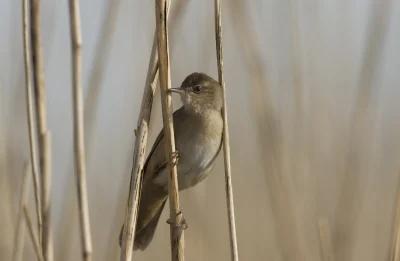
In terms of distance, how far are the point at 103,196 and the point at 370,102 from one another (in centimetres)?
128

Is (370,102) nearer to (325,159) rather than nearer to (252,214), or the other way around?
(325,159)

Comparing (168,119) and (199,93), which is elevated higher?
(199,93)

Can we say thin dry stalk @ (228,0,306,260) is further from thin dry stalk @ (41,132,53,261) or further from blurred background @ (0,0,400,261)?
thin dry stalk @ (41,132,53,261)

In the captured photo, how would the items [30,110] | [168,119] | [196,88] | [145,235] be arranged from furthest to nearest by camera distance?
[196,88] < [145,235] < [168,119] < [30,110]

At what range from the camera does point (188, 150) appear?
7.36 feet

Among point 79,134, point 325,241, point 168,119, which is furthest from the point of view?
point 325,241

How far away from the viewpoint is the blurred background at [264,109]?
1.92 meters

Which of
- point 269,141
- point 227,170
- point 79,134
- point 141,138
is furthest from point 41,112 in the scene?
point 269,141

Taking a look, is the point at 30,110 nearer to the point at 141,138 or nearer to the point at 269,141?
the point at 141,138

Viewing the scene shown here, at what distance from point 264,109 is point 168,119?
1.91 ft

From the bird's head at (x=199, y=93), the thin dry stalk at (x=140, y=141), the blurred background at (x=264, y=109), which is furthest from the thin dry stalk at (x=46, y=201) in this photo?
the bird's head at (x=199, y=93)

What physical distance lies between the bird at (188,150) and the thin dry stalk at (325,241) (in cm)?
51

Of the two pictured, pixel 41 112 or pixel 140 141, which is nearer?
pixel 41 112

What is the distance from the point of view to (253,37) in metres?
1.99
